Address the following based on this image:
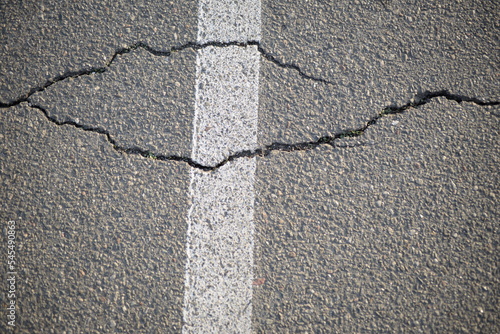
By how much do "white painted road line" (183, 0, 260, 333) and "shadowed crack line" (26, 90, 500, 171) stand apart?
4 cm

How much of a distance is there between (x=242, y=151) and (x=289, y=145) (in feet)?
0.83

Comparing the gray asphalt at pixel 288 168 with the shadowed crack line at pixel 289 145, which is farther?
the shadowed crack line at pixel 289 145

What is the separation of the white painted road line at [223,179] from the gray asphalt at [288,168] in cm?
6

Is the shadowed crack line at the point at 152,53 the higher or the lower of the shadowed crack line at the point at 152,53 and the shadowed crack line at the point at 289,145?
the higher

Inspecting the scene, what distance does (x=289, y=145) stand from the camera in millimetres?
1858

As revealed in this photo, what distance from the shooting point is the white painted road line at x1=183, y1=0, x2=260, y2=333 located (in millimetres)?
1686

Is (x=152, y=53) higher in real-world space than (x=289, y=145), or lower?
higher

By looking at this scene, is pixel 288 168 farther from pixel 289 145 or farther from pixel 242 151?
pixel 242 151

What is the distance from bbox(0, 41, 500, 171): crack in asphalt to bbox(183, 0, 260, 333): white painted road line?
0.03 m

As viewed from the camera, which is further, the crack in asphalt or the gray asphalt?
the crack in asphalt

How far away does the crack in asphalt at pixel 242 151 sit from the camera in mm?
1844

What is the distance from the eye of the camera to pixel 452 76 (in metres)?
1.93

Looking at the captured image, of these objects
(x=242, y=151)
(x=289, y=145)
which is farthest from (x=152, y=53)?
(x=289, y=145)

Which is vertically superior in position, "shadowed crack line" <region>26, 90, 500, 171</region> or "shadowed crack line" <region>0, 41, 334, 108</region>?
"shadowed crack line" <region>0, 41, 334, 108</region>
